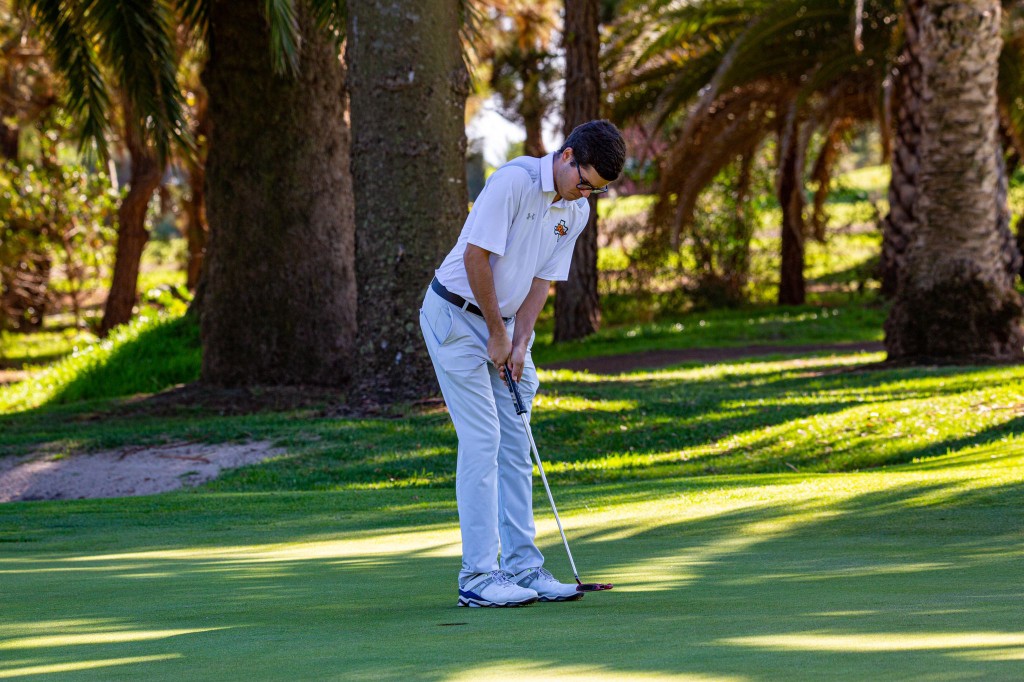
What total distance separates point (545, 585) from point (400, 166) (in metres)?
9.56

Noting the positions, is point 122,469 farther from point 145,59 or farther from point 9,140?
point 9,140

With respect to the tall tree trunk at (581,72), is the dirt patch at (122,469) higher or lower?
lower

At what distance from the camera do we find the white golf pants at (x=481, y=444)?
5.60 m

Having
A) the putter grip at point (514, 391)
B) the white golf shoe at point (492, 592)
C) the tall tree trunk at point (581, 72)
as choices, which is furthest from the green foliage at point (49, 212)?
the white golf shoe at point (492, 592)

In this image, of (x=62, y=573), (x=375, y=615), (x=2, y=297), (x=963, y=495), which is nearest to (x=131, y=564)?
(x=62, y=573)

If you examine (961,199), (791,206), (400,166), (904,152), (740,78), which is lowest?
(961,199)

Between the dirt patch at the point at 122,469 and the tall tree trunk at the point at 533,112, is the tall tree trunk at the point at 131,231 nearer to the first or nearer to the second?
the tall tree trunk at the point at 533,112

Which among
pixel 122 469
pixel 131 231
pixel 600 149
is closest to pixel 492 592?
pixel 600 149

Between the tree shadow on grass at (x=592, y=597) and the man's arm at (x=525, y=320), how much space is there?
1.02 meters

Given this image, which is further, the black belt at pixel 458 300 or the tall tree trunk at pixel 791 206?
the tall tree trunk at pixel 791 206

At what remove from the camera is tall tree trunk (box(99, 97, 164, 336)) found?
3062 cm

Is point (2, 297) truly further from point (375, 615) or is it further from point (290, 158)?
point (375, 615)

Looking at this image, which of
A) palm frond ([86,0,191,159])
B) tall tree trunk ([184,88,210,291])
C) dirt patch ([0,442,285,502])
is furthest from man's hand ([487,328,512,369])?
tall tree trunk ([184,88,210,291])

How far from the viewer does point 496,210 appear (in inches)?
217
